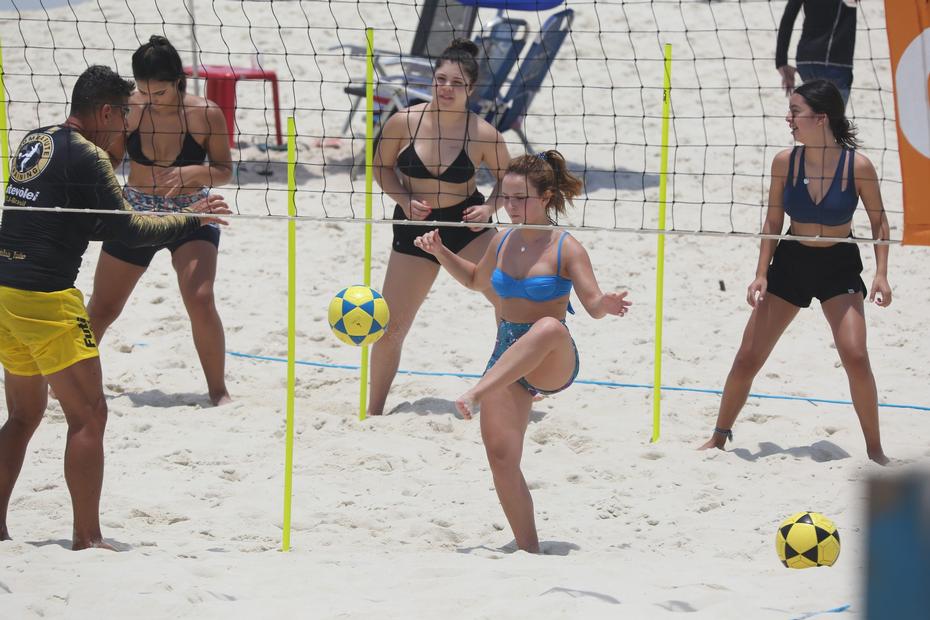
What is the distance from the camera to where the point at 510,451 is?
4066 mm

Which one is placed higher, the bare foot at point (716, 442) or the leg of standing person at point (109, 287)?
the leg of standing person at point (109, 287)

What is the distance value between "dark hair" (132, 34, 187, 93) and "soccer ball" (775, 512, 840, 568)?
3.29 m

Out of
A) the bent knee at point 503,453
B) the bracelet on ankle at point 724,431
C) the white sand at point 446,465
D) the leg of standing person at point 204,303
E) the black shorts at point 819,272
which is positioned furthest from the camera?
the leg of standing person at point 204,303

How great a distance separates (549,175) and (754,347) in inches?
55.7

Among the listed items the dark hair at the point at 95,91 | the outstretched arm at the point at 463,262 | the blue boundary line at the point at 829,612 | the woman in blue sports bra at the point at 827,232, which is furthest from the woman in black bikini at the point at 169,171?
the blue boundary line at the point at 829,612

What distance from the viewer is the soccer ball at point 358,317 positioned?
467cm

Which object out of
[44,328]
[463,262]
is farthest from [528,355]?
[44,328]

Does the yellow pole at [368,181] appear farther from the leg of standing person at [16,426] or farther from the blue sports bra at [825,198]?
the blue sports bra at [825,198]

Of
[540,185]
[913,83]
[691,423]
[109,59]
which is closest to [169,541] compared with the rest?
[540,185]

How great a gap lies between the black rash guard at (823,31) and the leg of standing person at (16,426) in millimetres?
5053

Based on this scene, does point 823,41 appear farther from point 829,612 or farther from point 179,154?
point 829,612

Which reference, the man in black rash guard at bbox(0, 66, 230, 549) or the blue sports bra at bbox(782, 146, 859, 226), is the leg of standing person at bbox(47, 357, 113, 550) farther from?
the blue sports bra at bbox(782, 146, 859, 226)

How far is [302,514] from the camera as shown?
4602 millimetres

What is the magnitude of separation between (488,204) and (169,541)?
6.64 feet
